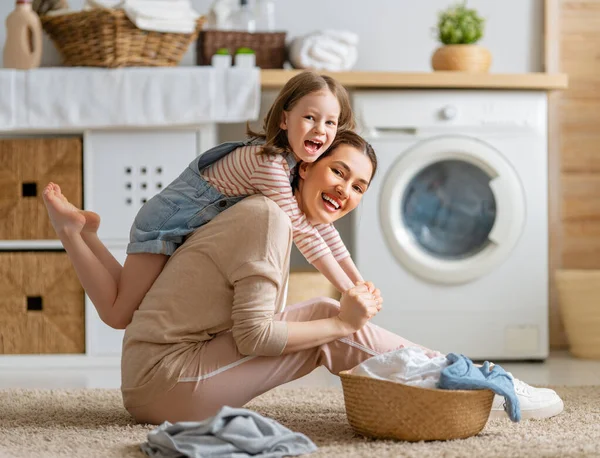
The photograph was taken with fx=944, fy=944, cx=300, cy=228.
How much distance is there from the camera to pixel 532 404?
6.43 ft

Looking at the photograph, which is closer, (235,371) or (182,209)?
(235,371)

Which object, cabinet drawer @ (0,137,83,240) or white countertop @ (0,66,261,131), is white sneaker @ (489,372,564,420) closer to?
white countertop @ (0,66,261,131)

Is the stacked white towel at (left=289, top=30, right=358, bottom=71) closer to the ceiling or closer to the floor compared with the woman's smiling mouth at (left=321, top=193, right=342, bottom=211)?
closer to the ceiling

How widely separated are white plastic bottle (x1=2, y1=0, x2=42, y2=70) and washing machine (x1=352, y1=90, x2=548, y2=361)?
1036 mm

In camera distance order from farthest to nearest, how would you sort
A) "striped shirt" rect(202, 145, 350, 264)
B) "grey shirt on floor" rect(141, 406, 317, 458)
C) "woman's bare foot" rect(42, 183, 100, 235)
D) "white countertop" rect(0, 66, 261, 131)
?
"white countertop" rect(0, 66, 261, 131) < "woman's bare foot" rect(42, 183, 100, 235) < "striped shirt" rect(202, 145, 350, 264) < "grey shirt on floor" rect(141, 406, 317, 458)

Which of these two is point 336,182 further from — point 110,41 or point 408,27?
point 408,27

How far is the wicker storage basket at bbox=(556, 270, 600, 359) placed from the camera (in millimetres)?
3105

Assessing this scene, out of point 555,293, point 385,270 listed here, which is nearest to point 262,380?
point 385,270

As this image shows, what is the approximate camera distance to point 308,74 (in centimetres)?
195

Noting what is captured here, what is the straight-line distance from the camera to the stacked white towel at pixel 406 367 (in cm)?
170

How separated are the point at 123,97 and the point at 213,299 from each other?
125 cm

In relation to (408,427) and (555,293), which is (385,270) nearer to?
(555,293)

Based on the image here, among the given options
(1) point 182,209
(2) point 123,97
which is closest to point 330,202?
(1) point 182,209

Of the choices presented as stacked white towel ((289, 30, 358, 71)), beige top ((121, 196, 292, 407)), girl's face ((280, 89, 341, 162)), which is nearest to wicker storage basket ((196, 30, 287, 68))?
stacked white towel ((289, 30, 358, 71))
